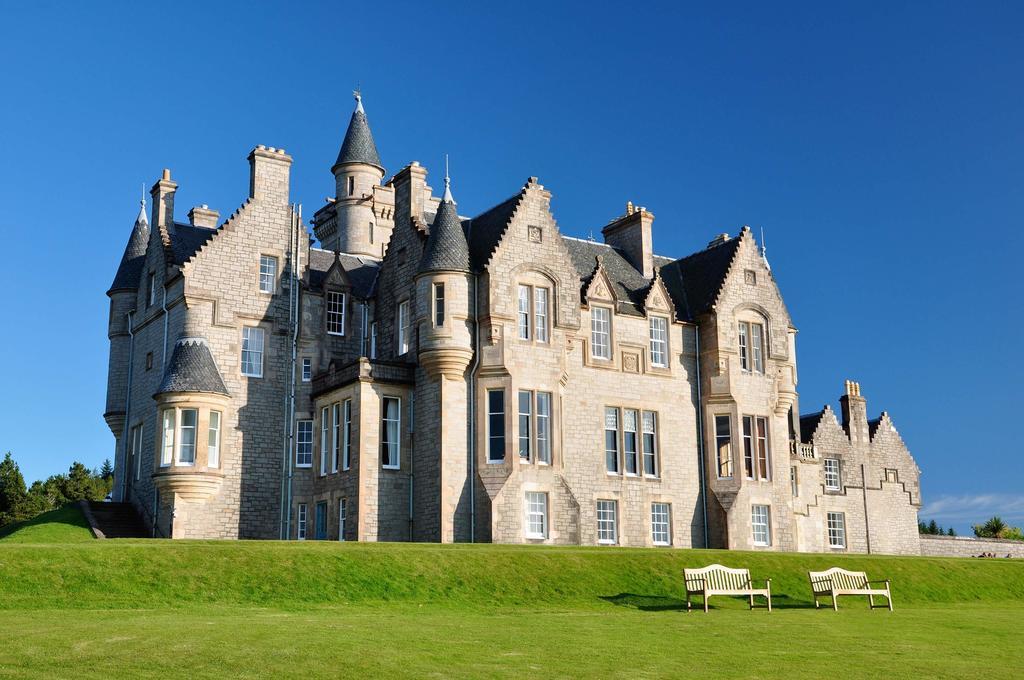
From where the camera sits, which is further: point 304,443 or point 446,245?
point 304,443

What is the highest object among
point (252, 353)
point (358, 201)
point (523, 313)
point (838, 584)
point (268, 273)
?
point (358, 201)

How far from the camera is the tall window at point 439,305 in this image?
39.4m

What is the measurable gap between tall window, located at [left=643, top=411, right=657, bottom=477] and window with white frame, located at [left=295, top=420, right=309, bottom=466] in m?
13.0

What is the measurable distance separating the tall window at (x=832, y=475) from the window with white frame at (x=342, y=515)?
96.8ft

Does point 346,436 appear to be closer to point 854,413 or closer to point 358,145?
point 358,145

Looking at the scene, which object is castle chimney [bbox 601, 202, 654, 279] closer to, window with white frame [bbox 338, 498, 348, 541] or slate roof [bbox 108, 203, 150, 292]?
window with white frame [bbox 338, 498, 348, 541]

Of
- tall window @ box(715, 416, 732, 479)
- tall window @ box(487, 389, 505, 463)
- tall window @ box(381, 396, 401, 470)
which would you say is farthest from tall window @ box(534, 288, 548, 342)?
tall window @ box(715, 416, 732, 479)

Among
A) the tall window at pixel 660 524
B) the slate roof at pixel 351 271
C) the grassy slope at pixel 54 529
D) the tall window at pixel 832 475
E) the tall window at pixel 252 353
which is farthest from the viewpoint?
the tall window at pixel 832 475

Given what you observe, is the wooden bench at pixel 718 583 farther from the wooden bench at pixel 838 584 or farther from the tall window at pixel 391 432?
the tall window at pixel 391 432

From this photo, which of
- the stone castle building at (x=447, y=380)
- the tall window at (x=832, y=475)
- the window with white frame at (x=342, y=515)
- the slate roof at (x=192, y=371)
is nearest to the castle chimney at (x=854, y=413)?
the tall window at (x=832, y=475)

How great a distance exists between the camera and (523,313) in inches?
1601

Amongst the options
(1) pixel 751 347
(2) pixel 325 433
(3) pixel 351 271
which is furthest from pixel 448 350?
(1) pixel 751 347

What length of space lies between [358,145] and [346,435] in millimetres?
22385

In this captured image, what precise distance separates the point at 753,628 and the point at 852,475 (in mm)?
40923
